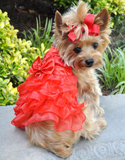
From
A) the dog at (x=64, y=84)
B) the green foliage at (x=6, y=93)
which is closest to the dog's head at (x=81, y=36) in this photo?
the dog at (x=64, y=84)

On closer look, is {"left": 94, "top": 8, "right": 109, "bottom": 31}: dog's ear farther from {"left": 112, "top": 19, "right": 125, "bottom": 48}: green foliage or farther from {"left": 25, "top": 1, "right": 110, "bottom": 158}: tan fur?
{"left": 112, "top": 19, "right": 125, "bottom": 48}: green foliage

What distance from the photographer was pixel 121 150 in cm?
176

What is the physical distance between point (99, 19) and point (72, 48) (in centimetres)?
39

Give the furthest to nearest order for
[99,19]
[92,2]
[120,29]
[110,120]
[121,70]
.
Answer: [120,29] < [92,2] < [121,70] < [110,120] < [99,19]

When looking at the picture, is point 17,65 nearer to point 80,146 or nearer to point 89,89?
point 89,89

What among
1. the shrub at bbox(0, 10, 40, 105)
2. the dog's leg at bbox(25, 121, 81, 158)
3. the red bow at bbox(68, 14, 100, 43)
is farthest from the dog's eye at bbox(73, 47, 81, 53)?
the shrub at bbox(0, 10, 40, 105)

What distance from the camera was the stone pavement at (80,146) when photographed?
1607mm

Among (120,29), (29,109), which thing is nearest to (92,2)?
(120,29)

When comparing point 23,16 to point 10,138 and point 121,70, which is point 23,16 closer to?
point 121,70

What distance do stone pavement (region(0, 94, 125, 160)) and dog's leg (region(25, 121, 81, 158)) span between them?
7cm

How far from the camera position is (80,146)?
1771 mm

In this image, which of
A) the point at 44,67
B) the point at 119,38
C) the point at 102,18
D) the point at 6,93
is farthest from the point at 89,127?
the point at 119,38

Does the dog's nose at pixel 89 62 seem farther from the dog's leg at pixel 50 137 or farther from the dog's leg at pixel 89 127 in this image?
the dog's leg at pixel 50 137

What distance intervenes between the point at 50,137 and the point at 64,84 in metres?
0.49
